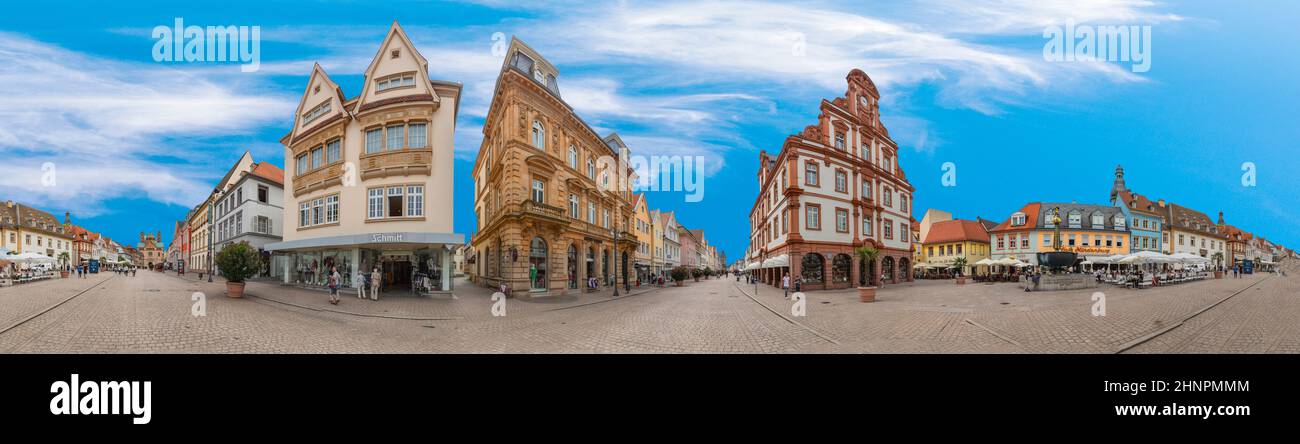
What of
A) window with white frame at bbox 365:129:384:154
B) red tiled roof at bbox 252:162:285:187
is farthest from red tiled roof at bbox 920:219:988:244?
red tiled roof at bbox 252:162:285:187

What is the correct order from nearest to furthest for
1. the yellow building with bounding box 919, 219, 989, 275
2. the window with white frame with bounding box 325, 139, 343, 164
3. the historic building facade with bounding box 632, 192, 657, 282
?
the window with white frame with bounding box 325, 139, 343, 164
the historic building facade with bounding box 632, 192, 657, 282
the yellow building with bounding box 919, 219, 989, 275

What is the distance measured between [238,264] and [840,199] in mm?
23118

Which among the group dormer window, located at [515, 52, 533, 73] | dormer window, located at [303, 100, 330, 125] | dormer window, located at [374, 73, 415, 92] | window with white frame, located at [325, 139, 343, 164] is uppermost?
dormer window, located at [515, 52, 533, 73]

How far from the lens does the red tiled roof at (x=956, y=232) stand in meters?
38.8

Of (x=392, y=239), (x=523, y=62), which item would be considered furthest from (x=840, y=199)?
(x=392, y=239)

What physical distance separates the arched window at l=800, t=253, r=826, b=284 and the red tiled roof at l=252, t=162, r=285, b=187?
25061 mm

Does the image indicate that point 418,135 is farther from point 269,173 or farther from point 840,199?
point 840,199

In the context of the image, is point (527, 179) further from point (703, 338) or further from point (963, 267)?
point (963, 267)

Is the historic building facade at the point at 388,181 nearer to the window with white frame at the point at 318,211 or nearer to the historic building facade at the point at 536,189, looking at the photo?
the window with white frame at the point at 318,211

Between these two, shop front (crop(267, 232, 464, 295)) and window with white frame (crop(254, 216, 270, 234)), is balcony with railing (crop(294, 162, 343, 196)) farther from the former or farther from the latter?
window with white frame (crop(254, 216, 270, 234))

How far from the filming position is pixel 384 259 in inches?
498

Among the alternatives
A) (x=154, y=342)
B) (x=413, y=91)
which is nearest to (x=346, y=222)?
(x=413, y=91)

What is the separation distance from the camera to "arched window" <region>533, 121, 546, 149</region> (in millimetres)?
15849
